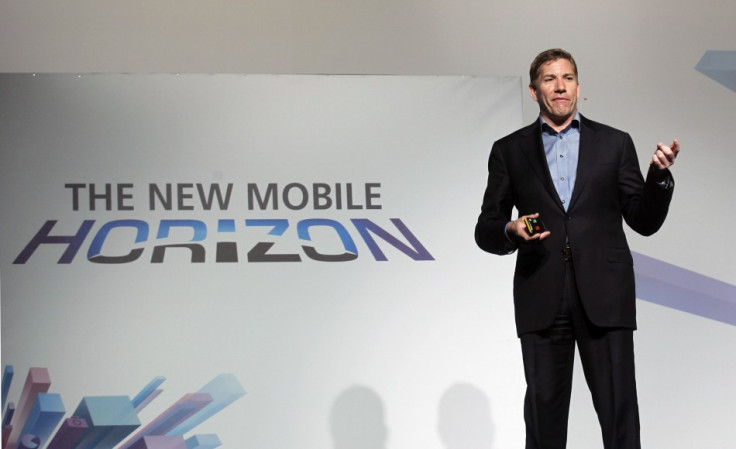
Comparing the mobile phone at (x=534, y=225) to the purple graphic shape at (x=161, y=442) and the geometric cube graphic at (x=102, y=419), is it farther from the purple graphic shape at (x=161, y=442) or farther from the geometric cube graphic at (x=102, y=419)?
the purple graphic shape at (x=161, y=442)

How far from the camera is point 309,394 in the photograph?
4.05 m

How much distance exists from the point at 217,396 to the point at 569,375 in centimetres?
186

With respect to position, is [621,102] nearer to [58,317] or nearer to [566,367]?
[566,367]

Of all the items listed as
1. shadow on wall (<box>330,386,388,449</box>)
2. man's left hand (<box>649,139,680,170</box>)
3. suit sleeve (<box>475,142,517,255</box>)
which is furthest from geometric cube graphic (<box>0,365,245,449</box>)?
man's left hand (<box>649,139,680,170</box>)

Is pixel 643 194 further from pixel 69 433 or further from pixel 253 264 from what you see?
pixel 69 433

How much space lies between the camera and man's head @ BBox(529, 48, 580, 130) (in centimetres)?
258

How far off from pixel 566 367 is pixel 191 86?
7.39 ft

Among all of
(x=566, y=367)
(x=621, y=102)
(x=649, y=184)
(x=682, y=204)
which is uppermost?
(x=621, y=102)

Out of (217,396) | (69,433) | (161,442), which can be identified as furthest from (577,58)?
(69,433)

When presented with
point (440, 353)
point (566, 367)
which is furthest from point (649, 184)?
point (440, 353)

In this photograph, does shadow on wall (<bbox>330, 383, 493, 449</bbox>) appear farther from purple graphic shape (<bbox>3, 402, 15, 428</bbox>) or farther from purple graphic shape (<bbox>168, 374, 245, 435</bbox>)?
purple graphic shape (<bbox>3, 402, 15, 428</bbox>)

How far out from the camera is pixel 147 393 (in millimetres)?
3982

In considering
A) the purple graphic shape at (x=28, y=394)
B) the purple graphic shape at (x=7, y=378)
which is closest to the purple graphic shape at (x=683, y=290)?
the purple graphic shape at (x=28, y=394)

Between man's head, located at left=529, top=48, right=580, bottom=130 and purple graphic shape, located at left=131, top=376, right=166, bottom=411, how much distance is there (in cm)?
205
